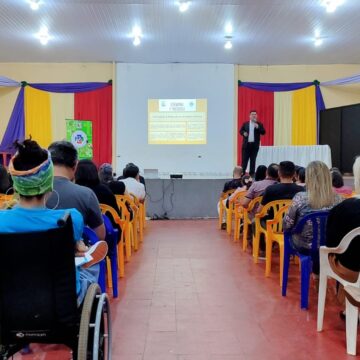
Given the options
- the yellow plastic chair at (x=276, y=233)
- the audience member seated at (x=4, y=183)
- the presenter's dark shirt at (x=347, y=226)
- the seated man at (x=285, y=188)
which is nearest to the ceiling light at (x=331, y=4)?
the seated man at (x=285, y=188)

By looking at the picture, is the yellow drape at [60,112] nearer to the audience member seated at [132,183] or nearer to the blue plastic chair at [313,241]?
the audience member seated at [132,183]

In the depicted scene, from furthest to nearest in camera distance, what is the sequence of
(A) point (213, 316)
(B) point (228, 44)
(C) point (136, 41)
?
(B) point (228, 44) → (C) point (136, 41) → (A) point (213, 316)

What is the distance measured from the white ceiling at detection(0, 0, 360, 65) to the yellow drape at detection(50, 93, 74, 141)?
0.88m

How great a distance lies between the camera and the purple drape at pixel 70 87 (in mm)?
9293

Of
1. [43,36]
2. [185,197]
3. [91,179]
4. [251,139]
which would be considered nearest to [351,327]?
[91,179]

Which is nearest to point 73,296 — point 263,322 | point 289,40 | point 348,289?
point 348,289

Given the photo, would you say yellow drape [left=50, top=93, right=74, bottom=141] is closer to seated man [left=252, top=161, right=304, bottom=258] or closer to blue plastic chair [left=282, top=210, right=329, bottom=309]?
seated man [left=252, top=161, right=304, bottom=258]

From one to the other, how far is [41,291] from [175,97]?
8.11 meters

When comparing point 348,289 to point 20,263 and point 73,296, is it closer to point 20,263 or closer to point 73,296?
point 73,296

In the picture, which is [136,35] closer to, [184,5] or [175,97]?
[184,5]

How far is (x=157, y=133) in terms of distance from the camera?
9.19 meters

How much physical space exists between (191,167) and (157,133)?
1.13 metres

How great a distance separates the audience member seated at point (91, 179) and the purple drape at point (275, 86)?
6.71m

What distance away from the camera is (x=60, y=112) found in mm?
9422
